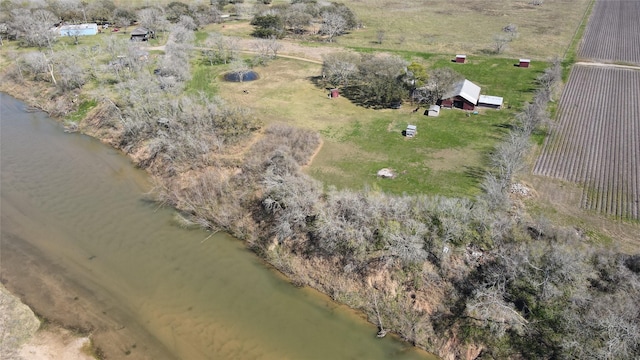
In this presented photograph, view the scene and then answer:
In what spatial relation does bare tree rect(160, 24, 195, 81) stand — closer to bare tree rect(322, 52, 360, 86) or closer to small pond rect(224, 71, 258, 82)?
small pond rect(224, 71, 258, 82)

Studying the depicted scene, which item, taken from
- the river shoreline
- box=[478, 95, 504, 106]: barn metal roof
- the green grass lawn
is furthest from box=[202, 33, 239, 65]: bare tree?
the river shoreline

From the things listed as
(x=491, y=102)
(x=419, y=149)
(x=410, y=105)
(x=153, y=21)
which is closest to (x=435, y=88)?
(x=410, y=105)

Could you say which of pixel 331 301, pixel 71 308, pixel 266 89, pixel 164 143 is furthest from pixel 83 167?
pixel 331 301

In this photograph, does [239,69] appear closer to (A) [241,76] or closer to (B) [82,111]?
(A) [241,76]

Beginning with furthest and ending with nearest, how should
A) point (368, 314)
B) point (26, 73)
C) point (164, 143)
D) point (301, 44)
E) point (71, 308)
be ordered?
point (301, 44)
point (26, 73)
point (164, 143)
point (71, 308)
point (368, 314)

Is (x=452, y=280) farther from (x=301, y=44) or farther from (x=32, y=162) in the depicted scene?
(x=301, y=44)
